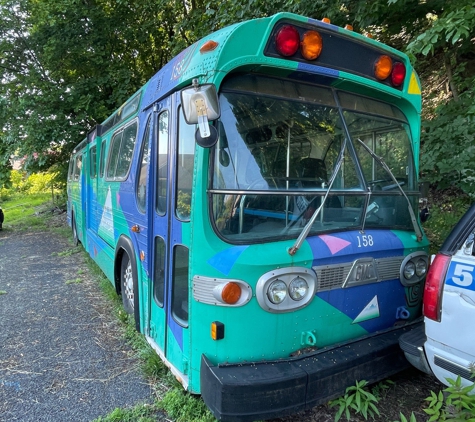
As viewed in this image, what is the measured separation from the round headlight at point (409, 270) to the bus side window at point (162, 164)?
1.83 m

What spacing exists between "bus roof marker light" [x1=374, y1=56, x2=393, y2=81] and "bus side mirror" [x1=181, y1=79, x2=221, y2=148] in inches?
54.8

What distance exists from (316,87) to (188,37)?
7976mm

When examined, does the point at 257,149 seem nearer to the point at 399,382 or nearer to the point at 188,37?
the point at 399,382

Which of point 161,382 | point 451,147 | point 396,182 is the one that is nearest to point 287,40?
point 396,182

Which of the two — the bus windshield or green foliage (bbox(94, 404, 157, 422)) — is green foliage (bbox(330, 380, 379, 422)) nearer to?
the bus windshield

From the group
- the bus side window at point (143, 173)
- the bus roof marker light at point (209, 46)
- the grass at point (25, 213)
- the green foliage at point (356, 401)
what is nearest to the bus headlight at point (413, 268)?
the green foliage at point (356, 401)

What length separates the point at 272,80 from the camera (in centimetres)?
246

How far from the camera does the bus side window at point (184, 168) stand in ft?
7.84

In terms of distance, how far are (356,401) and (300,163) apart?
5.19 feet

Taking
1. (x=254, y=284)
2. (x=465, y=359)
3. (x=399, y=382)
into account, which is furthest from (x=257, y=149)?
(x=399, y=382)

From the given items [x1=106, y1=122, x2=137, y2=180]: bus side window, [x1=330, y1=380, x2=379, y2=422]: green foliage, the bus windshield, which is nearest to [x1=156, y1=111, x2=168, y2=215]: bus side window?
the bus windshield

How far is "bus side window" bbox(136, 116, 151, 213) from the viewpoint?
10.3 ft

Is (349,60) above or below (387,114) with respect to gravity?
above

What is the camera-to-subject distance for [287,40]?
7.70 ft
